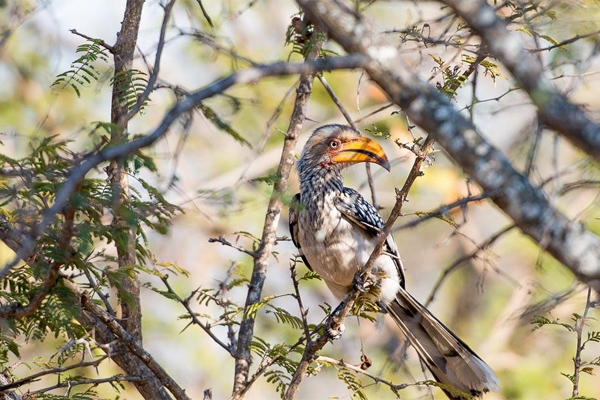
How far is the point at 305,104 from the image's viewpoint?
437cm

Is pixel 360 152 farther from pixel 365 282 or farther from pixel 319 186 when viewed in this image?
pixel 365 282

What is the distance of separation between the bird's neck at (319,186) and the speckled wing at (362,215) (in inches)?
2.8

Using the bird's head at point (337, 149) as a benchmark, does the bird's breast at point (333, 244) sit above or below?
below

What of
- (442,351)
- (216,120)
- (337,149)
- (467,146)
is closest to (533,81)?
(467,146)

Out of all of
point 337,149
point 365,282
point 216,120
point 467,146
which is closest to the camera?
point 467,146

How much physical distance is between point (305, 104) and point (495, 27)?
2.05 m

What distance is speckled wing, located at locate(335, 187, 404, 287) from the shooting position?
14.9 ft

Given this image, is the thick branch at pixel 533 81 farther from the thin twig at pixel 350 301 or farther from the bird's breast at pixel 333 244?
the bird's breast at pixel 333 244

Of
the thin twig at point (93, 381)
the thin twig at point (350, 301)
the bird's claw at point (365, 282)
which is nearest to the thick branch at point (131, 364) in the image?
the thin twig at point (93, 381)

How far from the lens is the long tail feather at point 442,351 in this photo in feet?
13.9

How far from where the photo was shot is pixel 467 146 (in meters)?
2.39

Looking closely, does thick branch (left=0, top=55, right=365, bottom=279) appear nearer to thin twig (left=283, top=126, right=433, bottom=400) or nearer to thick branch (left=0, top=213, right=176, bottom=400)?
thin twig (left=283, top=126, right=433, bottom=400)

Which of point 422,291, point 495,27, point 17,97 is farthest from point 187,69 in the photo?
point 495,27

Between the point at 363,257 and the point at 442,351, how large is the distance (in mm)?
671
